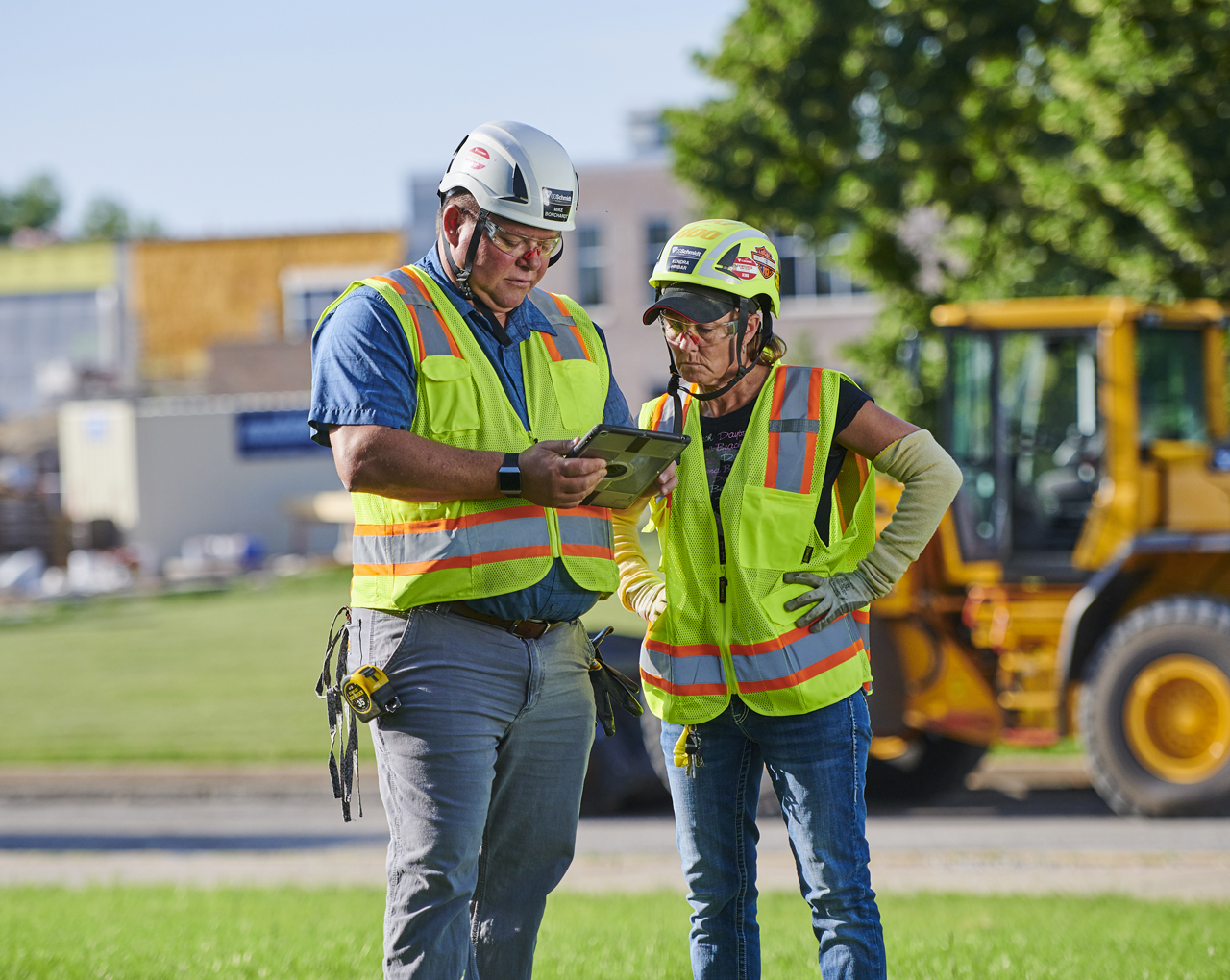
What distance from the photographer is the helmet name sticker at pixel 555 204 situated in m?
3.21

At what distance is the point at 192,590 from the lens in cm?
2836

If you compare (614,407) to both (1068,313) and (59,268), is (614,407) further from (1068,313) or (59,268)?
(59,268)

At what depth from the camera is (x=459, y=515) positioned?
3148mm

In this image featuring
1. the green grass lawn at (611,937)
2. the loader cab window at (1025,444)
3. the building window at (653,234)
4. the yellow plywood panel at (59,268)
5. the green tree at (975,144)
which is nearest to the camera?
the green grass lawn at (611,937)

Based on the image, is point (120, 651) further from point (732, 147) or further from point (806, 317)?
point (806, 317)

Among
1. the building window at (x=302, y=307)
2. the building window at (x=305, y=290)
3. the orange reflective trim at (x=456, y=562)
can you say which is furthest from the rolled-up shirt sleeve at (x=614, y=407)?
the building window at (x=302, y=307)

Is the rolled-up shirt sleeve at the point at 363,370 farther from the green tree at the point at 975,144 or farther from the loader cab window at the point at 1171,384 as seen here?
the loader cab window at the point at 1171,384

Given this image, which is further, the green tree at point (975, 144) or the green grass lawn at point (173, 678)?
the green grass lawn at point (173, 678)

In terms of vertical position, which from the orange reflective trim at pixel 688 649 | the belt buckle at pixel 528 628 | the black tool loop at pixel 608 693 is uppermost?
the belt buckle at pixel 528 628

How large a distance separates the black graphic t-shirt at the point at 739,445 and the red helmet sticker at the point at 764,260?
1.00ft

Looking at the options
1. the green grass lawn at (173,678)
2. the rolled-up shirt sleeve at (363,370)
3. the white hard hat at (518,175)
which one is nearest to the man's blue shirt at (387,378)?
the rolled-up shirt sleeve at (363,370)

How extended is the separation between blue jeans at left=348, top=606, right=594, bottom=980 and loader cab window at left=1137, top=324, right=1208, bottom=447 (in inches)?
237

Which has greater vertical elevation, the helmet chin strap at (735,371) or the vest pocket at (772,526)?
the helmet chin strap at (735,371)

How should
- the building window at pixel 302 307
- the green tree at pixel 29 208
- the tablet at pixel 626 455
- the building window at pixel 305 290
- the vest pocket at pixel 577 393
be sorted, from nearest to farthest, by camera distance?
1. the tablet at pixel 626 455
2. the vest pocket at pixel 577 393
3. the building window at pixel 305 290
4. the building window at pixel 302 307
5. the green tree at pixel 29 208
